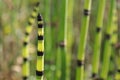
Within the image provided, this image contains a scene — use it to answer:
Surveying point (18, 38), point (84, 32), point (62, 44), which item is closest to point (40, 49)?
point (84, 32)

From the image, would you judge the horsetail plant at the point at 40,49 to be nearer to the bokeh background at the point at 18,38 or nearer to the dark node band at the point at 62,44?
the dark node band at the point at 62,44

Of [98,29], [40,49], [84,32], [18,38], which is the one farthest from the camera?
[18,38]

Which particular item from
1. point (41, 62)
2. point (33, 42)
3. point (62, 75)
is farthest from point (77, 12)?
point (41, 62)

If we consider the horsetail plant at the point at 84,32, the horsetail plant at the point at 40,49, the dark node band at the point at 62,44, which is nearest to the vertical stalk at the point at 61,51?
the dark node band at the point at 62,44

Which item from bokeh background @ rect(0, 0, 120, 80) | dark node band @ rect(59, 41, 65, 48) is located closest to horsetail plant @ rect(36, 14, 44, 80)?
dark node band @ rect(59, 41, 65, 48)

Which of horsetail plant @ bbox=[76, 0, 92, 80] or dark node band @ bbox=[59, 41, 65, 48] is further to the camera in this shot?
dark node band @ bbox=[59, 41, 65, 48]

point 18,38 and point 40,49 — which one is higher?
point 40,49

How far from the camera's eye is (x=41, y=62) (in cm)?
78

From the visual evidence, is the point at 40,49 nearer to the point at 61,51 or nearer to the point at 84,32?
the point at 84,32

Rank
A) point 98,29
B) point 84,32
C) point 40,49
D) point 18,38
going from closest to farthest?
point 40,49 < point 84,32 < point 98,29 < point 18,38

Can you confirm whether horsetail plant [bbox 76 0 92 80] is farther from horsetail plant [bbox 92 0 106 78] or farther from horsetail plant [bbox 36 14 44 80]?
horsetail plant [bbox 36 14 44 80]

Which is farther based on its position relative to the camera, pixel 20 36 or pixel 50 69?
pixel 20 36

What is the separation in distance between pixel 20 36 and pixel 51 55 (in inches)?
10.1

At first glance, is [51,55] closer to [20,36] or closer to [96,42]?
[20,36]
